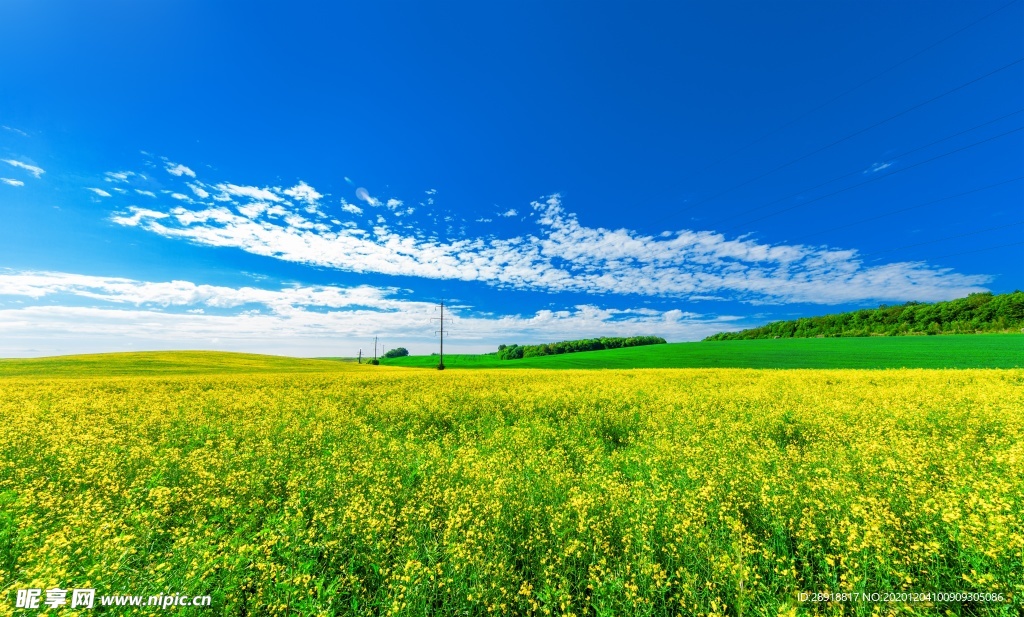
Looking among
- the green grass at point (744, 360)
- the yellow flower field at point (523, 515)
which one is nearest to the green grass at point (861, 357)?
the green grass at point (744, 360)

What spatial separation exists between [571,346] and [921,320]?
215 feet

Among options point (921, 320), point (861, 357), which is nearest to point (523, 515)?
point (861, 357)

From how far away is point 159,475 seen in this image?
591 centimetres

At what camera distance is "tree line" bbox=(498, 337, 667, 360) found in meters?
89.6

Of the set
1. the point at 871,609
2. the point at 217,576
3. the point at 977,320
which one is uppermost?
the point at 977,320

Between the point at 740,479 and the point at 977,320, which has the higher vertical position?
the point at 977,320

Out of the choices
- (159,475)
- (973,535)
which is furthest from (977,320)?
(159,475)

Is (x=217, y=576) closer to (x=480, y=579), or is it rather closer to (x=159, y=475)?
(x=480, y=579)

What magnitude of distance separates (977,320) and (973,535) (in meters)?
88.7

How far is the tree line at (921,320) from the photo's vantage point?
182 feet

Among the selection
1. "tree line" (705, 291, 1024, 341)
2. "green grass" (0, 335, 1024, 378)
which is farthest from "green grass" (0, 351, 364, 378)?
"tree line" (705, 291, 1024, 341)

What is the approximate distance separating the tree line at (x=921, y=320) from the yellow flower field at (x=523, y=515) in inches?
3055

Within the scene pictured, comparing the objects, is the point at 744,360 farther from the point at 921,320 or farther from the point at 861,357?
the point at 921,320

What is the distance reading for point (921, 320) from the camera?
210 ft
